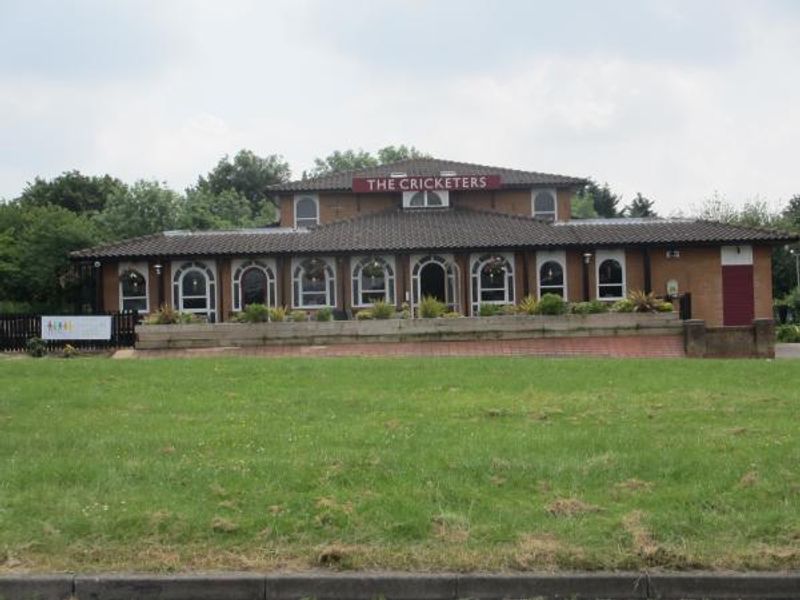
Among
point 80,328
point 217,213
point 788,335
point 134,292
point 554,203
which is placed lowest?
point 788,335

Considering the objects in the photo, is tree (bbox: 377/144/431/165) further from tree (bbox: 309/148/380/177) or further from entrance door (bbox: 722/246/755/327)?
entrance door (bbox: 722/246/755/327)

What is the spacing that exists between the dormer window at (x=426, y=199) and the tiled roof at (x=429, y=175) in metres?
1.02

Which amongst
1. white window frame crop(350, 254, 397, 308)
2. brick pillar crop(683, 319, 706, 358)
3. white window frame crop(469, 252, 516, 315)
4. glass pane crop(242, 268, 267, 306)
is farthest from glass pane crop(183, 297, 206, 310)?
brick pillar crop(683, 319, 706, 358)

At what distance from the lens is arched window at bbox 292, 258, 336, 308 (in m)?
32.0

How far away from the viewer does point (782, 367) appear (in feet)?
52.5

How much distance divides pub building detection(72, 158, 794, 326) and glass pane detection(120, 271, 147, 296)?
38 millimetres

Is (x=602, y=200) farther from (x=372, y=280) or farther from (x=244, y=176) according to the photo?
(x=372, y=280)

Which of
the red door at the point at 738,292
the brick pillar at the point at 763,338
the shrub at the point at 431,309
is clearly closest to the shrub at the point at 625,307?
the brick pillar at the point at 763,338

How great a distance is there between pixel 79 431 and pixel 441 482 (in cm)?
439

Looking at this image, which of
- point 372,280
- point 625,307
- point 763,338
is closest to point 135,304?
point 372,280

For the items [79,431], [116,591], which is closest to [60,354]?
[79,431]

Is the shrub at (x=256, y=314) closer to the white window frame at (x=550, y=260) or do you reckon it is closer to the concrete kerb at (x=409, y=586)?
the white window frame at (x=550, y=260)

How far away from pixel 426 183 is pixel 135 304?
13163 mm

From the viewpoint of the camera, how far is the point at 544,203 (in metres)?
37.8
